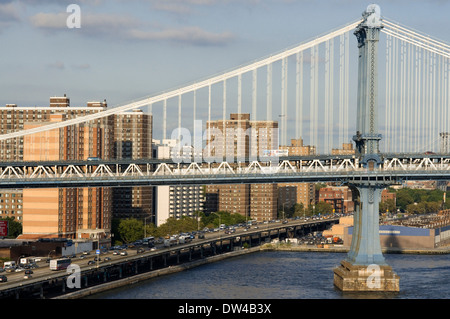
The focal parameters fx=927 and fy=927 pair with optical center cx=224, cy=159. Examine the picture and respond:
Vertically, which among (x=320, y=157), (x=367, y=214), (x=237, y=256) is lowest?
(x=237, y=256)

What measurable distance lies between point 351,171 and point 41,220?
139 ft

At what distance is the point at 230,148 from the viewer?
449ft

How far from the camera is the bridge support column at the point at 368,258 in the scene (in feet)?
215

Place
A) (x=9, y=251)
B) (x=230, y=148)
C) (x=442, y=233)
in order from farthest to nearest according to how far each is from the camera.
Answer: (x=230, y=148) → (x=442, y=233) → (x=9, y=251)

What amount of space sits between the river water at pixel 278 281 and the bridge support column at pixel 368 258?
1.07 metres

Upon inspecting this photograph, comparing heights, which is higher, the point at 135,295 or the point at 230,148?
the point at 230,148

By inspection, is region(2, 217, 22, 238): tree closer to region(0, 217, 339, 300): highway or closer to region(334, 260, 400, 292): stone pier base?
region(0, 217, 339, 300): highway

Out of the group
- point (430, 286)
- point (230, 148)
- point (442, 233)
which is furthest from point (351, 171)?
point (230, 148)

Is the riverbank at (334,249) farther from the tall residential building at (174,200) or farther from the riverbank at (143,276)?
the tall residential building at (174,200)

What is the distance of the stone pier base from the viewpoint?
215 feet

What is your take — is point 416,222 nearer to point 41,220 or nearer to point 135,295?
point 41,220

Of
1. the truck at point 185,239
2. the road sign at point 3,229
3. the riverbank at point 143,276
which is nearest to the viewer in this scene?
the riverbank at point 143,276

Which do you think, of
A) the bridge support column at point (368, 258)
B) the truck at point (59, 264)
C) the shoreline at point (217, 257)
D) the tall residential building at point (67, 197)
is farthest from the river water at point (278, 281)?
the tall residential building at point (67, 197)

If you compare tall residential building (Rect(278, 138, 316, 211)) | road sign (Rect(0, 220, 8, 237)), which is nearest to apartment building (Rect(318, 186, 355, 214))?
tall residential building (Rect(278, 138, 316, 211))
